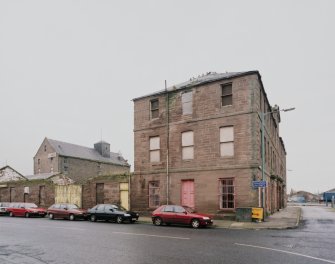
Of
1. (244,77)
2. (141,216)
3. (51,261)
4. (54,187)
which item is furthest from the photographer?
(54,187)

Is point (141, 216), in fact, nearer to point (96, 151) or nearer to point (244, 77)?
point (244, 77)

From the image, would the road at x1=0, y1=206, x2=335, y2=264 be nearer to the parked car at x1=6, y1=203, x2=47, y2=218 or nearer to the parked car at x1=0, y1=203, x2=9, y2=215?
the parked car at x1=6, y1=203, x2=47, y2=218

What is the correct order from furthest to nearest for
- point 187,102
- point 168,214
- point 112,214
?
point 187,102 < point 112,214 < point 168,214

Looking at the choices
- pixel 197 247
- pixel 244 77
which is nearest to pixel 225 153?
pixel 244 77

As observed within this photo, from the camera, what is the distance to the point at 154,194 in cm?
2877

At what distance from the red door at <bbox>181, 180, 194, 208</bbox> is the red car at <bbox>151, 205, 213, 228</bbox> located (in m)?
4.61

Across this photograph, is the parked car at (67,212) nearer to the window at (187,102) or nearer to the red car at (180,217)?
the red car at (180,217)

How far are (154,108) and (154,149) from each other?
351cm

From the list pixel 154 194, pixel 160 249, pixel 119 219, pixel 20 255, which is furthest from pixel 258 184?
pixel 20 255

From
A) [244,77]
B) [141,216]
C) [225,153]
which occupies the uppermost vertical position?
[244,77]

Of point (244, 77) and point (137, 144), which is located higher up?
point (244, 77)

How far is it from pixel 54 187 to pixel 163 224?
20.0 meters

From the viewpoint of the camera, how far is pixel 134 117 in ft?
102

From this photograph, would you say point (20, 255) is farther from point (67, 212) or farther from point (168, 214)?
point (67, 212)
